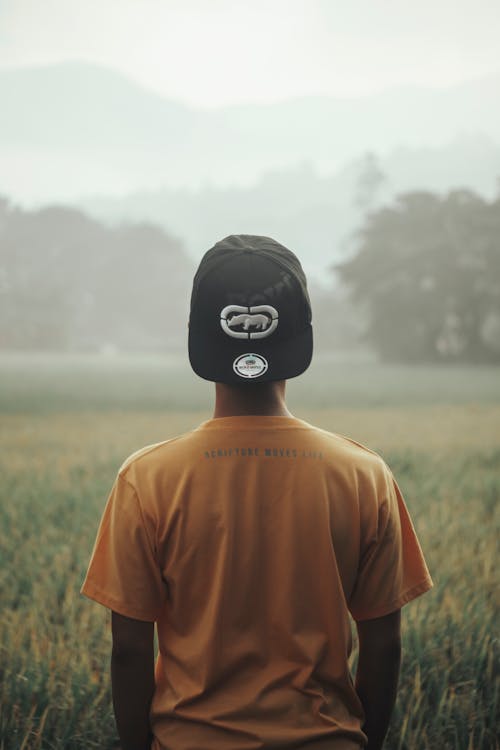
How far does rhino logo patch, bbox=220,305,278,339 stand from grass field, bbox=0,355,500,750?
3.00 feet

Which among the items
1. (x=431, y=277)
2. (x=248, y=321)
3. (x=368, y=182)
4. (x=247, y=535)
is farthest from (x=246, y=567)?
(x=368, y=182)

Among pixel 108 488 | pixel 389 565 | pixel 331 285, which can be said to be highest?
pixel 331 285

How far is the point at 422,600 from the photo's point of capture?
1827 millimetres

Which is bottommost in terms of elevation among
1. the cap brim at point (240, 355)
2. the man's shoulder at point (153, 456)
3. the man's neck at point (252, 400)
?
the man's shoulder at point (153, 456)

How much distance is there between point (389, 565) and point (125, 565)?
1.00 ft

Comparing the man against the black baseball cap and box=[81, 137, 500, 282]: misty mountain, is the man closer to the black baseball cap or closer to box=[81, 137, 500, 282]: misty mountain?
the black baseball cap

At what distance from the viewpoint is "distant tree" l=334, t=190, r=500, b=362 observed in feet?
15.3

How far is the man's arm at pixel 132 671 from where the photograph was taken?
30.8 inches

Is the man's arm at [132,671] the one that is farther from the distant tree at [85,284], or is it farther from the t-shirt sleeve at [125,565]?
the distant tree at [85,284]

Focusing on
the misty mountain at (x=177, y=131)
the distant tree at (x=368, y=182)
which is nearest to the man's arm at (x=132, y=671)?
the misty mountain at (x=177, y=131)

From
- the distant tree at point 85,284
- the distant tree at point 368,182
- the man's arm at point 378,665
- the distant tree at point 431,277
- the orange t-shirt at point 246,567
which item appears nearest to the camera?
the orange t-shirt at point 246,567

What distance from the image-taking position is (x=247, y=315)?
73cm

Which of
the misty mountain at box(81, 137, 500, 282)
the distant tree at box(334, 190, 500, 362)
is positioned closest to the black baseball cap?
the misty mountain at box(81, 137, 500, 282)

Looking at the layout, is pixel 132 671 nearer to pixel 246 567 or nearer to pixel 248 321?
pixel 246 567
